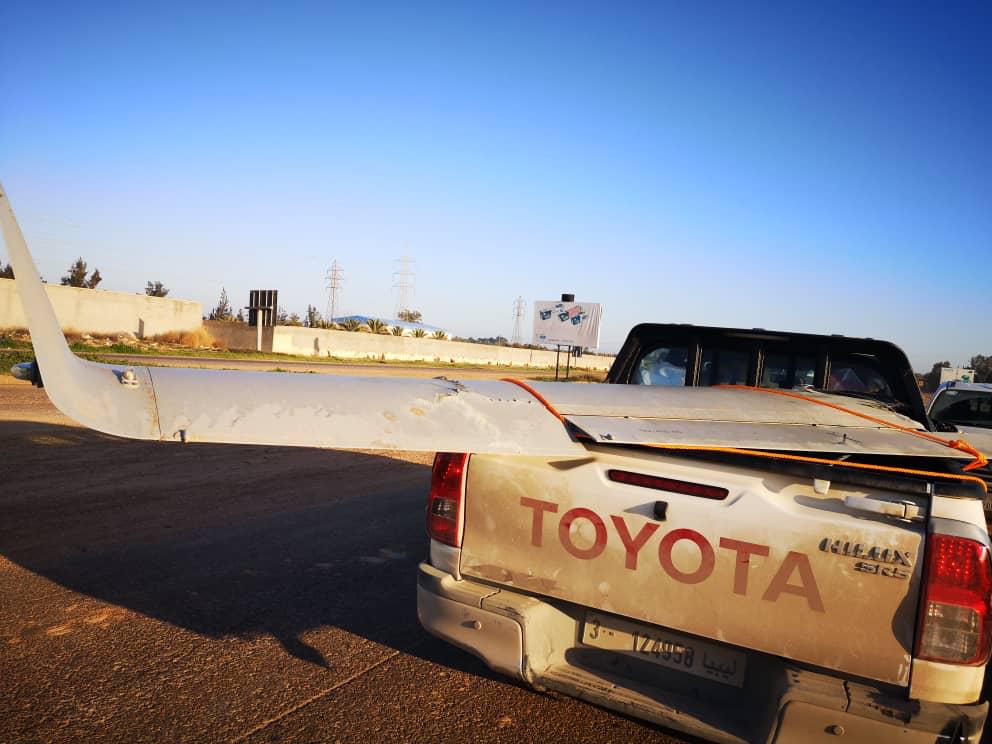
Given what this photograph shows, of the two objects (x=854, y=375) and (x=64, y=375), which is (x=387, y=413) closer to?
(x=64, y=375)

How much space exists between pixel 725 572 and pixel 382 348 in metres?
45.2

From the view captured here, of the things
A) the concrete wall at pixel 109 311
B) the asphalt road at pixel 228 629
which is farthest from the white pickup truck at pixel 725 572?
A: the concrete wall at pixel 109 311

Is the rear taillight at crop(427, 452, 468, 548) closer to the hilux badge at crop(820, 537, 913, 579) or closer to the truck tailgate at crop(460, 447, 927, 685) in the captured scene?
the truck tailgate at crop(460, 447, 927, 685)

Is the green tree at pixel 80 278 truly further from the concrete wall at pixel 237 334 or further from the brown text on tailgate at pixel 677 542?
the brown text on tailgate at pixel 677 542

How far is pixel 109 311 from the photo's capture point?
36625mm

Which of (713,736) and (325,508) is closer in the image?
(713,736)

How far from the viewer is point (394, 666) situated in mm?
3605

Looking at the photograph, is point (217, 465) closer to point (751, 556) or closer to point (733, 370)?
point (733, 370)


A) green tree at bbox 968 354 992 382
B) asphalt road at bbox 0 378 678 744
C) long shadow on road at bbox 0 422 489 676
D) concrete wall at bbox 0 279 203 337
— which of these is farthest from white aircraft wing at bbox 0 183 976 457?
green tree at bbox 968 354 992 382

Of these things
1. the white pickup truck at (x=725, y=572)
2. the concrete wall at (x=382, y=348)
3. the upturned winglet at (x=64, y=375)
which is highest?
the upturned winglet at (x=64, y=375)

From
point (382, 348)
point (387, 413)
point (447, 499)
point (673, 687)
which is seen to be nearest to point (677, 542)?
point (673, 687)

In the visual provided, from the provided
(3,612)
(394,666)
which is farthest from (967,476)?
(3,612)

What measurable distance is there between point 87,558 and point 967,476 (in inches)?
203

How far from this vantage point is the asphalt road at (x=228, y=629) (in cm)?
304
